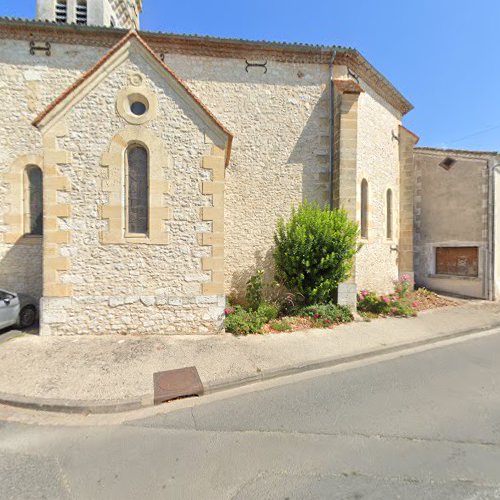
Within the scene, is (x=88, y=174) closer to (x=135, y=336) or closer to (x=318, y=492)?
(x=135, y=336)

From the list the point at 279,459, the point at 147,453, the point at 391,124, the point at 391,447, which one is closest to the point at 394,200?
the point at 391,124

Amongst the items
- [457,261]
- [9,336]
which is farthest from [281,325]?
[457,261]

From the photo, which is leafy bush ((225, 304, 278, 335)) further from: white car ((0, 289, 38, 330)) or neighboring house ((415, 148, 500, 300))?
neighboring house ((415, 148, 500, 300))

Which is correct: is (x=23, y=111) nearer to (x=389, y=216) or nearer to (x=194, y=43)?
(x=194, y=43)

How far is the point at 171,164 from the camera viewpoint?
18.2 feet

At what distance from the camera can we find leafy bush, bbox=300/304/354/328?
632cm

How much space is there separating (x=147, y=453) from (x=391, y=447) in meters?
2.50

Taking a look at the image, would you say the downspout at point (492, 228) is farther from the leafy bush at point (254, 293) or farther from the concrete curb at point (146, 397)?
the leafy bush at point (254, 293)

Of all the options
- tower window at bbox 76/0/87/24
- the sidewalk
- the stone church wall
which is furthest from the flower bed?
tower window at bbox 76/0/87/24

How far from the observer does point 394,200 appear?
9.80 m

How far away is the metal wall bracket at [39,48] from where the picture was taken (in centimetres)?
714

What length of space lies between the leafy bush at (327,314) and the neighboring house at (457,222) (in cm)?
593

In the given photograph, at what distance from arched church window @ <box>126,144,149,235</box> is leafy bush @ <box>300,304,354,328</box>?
451 centimetres

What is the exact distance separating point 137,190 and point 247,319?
Answer: 391 cm
